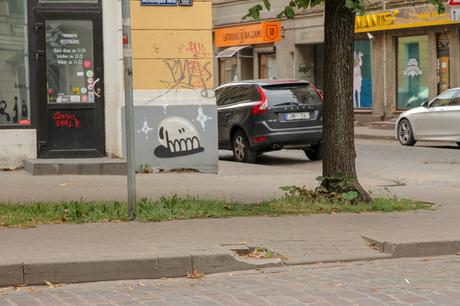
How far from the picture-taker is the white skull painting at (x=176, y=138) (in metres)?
13.4

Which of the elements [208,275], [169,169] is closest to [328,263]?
[208,275]

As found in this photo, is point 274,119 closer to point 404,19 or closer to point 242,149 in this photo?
point 242,149

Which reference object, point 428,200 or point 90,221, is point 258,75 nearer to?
point 428,200

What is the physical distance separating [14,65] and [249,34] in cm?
2303

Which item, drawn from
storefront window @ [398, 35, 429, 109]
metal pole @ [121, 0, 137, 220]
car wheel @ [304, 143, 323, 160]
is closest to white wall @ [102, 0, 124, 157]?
metal pole @ [121, 0, 137, 220]

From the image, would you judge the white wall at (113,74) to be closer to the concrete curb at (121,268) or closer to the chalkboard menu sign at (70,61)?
the chalkboard menu sign at (70,61)

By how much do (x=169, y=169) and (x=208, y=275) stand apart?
21.1 ft

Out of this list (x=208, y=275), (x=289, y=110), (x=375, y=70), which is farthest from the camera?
(x=375, y=70)

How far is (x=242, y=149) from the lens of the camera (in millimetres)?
17266

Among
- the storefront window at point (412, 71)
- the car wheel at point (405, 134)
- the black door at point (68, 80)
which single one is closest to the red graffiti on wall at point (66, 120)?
the black door at point (68, 80)

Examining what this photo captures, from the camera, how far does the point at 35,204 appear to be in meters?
9.59

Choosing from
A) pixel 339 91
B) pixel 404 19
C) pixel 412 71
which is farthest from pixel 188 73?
pixel 412 71

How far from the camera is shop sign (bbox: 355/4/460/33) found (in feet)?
86.1

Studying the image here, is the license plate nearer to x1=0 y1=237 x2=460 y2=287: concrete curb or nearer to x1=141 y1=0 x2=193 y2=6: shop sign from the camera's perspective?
x1=141 y1=0 x2=193 y2=6: shop sign
